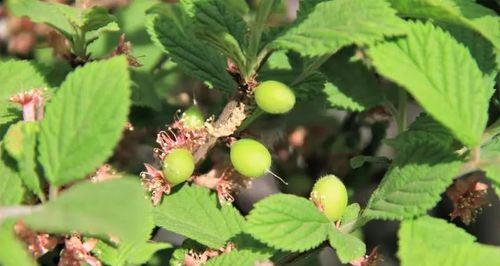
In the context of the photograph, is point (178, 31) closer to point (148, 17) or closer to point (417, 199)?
point (148, 17)

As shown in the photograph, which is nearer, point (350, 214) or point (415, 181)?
point (415, 181)

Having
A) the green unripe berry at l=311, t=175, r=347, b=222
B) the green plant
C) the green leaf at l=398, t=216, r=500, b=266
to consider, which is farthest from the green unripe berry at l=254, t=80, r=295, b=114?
the green leaf at l=398, t=216, r=500, b=266

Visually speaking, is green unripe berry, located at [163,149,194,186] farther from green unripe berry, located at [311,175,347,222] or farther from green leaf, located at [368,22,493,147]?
green leaf, located at [368,22,493,147]

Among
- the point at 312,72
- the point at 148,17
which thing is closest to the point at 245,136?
the point at 312,72

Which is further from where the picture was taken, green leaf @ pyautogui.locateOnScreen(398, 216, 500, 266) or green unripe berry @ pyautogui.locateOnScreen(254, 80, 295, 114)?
green unripe berry @ pyautogui.locateOnScreen(254, 80, 295, 114)

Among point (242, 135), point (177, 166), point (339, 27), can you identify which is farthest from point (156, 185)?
point (339, 27)

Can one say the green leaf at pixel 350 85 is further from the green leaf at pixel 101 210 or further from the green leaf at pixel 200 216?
the green leaf at pixel 101 210

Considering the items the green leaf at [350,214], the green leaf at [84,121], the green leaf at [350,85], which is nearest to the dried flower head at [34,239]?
the green leaf at [84,121]

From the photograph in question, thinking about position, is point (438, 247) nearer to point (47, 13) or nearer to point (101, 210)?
point (101, 210)
